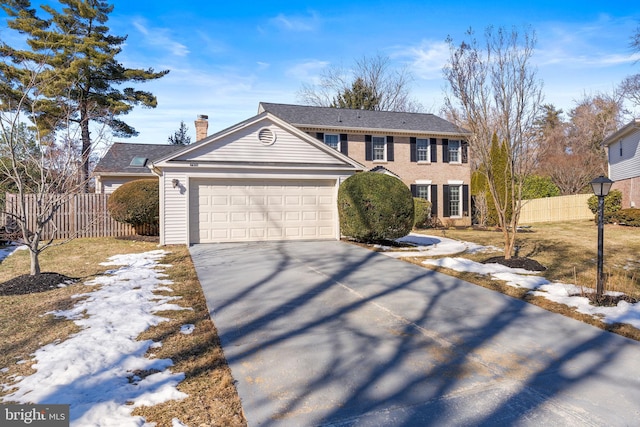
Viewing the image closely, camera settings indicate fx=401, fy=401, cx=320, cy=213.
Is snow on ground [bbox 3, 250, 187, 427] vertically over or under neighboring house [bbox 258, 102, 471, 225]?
under

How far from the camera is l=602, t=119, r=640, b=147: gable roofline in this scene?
18188 mm

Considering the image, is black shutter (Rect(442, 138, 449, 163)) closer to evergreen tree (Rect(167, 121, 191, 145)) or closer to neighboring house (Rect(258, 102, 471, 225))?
neighboring house (Rect(258, 102, 471, 225))

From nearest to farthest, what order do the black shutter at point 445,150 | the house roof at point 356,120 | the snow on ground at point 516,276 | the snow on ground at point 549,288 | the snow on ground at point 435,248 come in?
the snow on ground at point 549,288 < the snow on ground at point 516,276 < the snow on ground at point 435,248 < the house roof at point 356,120 < the black shutter at point 445,150

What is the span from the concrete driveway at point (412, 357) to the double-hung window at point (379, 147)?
13.9 metres

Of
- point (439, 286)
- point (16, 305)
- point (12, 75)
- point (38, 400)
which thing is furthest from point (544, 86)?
point (12, 75)

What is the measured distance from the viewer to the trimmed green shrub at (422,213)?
1891cm

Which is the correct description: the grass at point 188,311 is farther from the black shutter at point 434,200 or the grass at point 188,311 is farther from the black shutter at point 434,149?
the black shutter at point 434,149

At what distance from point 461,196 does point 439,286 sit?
15.8 meters

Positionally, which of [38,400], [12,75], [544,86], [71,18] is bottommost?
[38,400]

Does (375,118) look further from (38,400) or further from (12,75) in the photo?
(38,400)

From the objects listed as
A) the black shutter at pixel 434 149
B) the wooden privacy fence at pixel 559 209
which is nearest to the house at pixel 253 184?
the black shutter at pixel 434 149

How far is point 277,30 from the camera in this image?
1496 centimetres

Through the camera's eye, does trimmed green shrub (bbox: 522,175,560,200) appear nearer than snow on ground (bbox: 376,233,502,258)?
No
